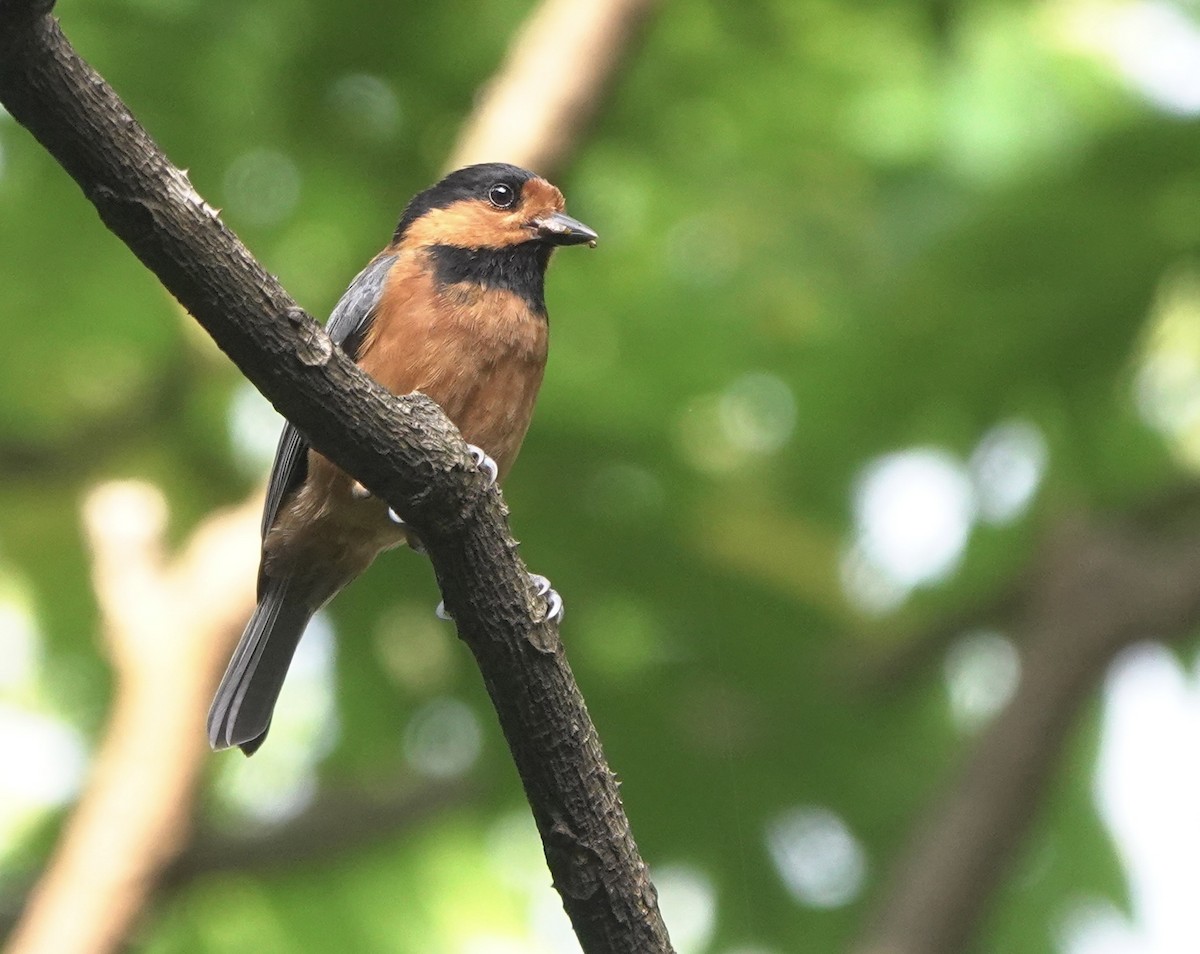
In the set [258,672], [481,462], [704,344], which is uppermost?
[704,344]

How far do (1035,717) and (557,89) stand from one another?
3.56 meters

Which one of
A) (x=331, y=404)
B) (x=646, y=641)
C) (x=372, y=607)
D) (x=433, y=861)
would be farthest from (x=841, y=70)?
(x=331, y=404)

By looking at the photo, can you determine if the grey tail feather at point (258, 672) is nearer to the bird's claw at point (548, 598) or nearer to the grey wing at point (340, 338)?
the grey wing at point (340, 338)

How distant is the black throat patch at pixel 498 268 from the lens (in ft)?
17.3

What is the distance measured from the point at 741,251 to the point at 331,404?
4.68m

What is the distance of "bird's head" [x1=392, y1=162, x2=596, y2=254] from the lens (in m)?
5.51

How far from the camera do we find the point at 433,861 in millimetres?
9188

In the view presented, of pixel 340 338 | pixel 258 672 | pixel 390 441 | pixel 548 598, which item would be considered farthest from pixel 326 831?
pixel 390 441

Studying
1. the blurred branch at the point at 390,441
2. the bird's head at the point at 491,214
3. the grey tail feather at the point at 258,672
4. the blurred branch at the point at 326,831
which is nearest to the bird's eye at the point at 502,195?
the bird's head at the point at 491,214

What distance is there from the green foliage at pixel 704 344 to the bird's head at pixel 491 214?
1924mm

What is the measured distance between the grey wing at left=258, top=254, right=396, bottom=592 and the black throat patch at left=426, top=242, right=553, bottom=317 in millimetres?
188

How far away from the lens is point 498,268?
539 centimetres

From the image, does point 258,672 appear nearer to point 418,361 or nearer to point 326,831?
point 418,361

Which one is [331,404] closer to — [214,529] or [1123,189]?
[214,529]
